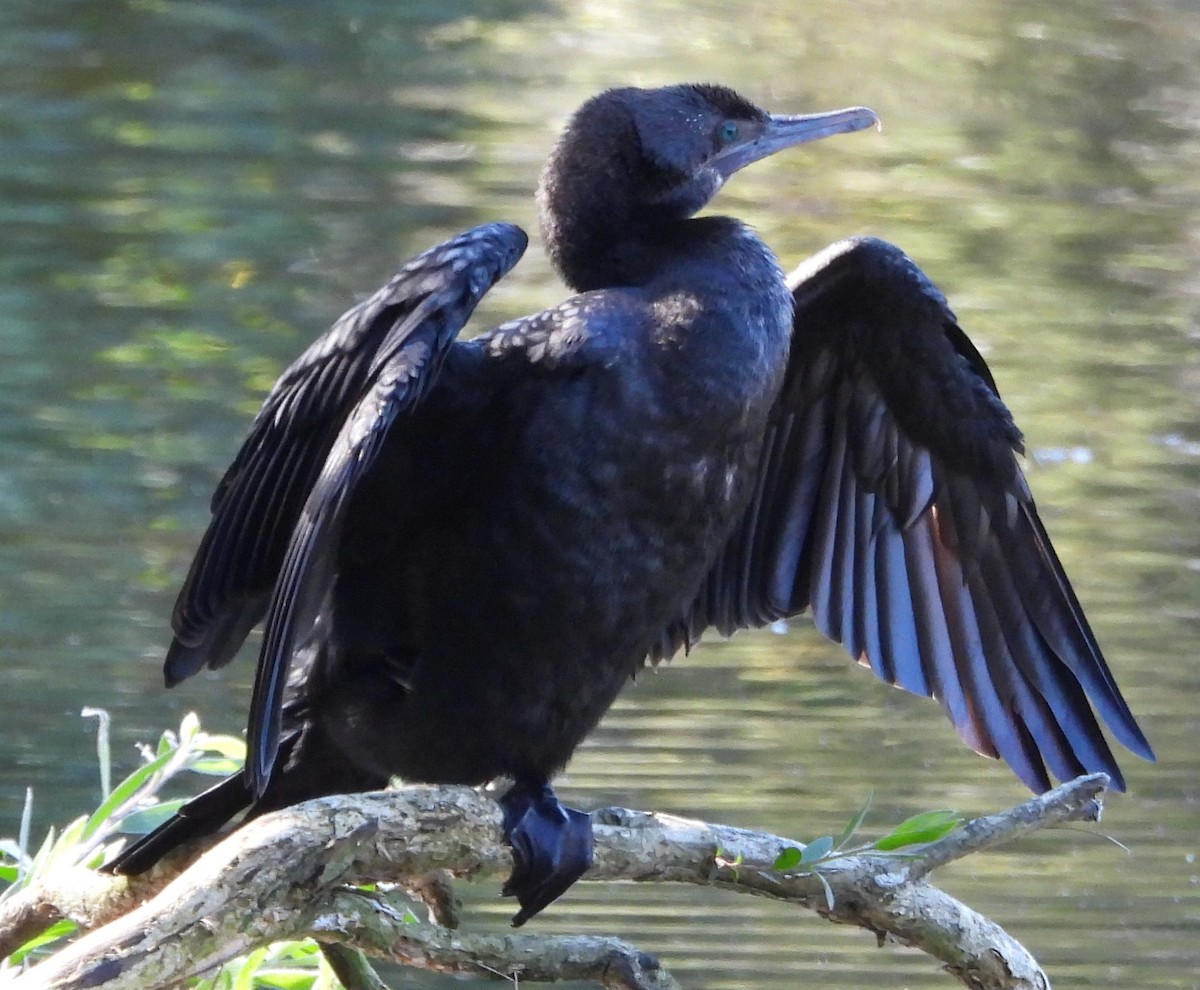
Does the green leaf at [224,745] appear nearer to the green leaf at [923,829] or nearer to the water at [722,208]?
the green leaf at [923,829]

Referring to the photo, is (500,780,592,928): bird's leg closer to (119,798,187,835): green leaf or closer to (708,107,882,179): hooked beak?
(119,798,187,835): green leaf

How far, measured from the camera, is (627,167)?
2867 millimetres

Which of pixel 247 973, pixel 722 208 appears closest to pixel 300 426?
pixel 247 973

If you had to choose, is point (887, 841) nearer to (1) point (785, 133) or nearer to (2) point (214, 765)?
(2) point (214, 765)

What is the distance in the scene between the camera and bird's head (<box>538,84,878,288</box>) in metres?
2.85

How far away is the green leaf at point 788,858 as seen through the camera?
2441 mm

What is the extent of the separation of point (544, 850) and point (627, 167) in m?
0.88

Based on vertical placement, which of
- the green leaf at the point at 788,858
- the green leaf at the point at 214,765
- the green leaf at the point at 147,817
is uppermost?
the green leaf at the point at 788,858

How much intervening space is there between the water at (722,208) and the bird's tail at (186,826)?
5.90ft

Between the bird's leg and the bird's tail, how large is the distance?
0.33m

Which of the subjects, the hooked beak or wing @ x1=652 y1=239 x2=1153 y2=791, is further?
wing @ x1=652 y1=239 x2=1153 y2=791

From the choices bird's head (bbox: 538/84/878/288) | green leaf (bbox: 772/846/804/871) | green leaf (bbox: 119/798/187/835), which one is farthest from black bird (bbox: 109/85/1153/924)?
green leaf (bbox: 772/846/804/871)

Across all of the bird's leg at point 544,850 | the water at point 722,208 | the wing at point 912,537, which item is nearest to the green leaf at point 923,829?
the bird's leg at point 544,850

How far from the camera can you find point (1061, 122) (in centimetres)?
801
